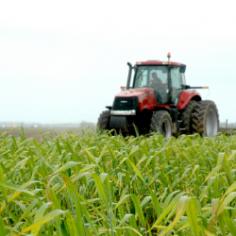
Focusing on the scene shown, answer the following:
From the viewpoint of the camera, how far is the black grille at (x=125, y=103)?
1102 cm

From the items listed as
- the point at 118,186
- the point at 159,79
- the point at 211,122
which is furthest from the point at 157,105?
the point at 118,186

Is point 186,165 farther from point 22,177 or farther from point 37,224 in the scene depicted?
point 37,224

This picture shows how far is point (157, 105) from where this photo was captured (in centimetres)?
1167

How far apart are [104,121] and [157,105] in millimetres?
1262

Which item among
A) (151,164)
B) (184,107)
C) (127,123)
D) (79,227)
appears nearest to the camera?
(79,227)

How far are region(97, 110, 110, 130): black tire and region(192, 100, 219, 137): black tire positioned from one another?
208 centimetres

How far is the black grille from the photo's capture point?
11.0 metres

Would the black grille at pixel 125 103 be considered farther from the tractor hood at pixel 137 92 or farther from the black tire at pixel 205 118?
the black tire at pixel 205 118

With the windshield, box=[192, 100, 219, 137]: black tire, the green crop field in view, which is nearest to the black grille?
the windshield

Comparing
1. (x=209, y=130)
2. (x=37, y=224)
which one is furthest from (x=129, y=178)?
(x=209, y=130)

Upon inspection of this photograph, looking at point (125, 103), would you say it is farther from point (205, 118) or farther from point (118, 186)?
point (118, 186)

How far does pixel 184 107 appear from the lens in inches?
479

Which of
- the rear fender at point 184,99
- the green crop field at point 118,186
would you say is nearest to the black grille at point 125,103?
the rear fender at point 184,99

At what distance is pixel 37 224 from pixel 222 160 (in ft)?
4.35
